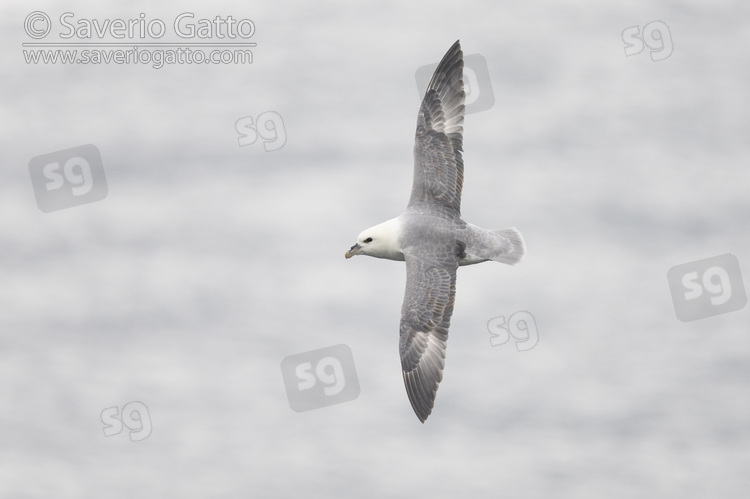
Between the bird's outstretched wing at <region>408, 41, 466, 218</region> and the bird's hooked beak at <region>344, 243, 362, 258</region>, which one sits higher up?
the bird's outstretched wing at <region>408, 41, 466, 218</region>

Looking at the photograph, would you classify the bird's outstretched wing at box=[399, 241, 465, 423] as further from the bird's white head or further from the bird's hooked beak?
the bird's hooked beak

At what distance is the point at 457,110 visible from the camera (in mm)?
26844

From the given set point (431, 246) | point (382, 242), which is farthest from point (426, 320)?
point (382, 242)

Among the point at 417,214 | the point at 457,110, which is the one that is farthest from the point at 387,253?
the point at 457,110

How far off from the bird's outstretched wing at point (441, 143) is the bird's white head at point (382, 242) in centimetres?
75

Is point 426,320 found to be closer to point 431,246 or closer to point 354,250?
point 431,246

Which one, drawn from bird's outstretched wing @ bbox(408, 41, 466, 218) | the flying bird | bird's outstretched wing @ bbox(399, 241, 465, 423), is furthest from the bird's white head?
bird's outstretched wing @ bbox(408, 41, 466, 218)

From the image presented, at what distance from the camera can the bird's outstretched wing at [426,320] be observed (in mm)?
24625

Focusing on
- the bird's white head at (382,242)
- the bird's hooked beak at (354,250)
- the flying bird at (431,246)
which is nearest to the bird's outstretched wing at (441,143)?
the flying bird at (431,246)

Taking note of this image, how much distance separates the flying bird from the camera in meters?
24.7

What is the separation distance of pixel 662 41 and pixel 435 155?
9.88 meters

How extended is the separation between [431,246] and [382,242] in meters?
0.81

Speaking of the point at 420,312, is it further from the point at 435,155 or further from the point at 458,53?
the point at 458,53

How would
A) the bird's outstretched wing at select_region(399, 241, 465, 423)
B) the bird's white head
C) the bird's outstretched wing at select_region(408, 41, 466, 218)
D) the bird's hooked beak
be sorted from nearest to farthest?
1. the bird's outstretched wing at select_region(399, 241, 465, 423)
2. the bird's white head
3. the bird's hooked beak
4. the bird's outstretched wing at select_region(408, 41, 466, 218)
